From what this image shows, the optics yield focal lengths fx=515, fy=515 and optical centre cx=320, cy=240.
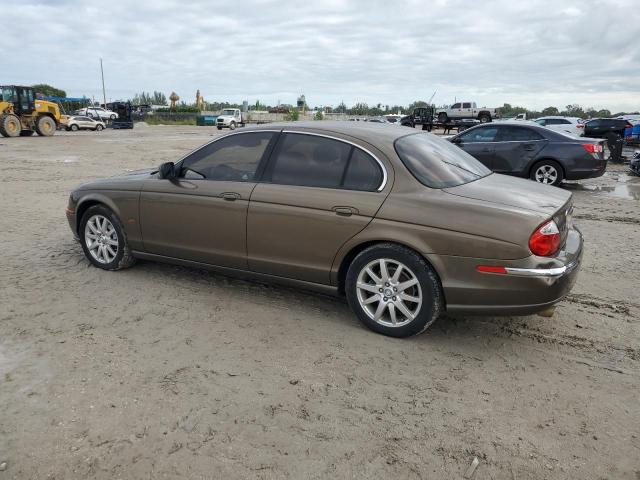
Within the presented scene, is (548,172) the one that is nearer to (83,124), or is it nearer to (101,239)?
(101,239)

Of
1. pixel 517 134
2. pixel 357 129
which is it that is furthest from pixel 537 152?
pixel 357 129

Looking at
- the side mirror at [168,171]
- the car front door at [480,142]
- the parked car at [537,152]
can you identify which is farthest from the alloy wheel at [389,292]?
the parked car at [537,152]

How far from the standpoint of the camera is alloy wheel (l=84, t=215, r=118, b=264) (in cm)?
518

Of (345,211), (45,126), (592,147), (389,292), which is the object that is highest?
(592,147)

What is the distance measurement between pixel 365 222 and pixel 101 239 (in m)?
2.95

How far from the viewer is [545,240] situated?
3391 millimetres

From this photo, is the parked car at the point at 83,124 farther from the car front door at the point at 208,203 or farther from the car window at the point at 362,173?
the car window at the point at 362,173

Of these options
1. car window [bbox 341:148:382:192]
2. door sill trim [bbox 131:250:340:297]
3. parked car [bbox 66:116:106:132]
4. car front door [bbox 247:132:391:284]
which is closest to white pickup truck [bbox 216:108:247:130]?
parked car [bbox 66:116:106:132]

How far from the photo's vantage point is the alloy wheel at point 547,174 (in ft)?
33.7

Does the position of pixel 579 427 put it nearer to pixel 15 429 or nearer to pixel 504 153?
pixel 15 429

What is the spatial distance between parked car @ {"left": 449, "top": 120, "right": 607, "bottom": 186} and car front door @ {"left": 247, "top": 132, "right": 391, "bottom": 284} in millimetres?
7552

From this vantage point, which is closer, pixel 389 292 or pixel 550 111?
pixel 389 292

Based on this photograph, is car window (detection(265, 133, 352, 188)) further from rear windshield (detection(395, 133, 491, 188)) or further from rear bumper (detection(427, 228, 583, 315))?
rear bumper (detection(427, 228, 583, 315))

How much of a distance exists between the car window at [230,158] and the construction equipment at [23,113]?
2662 centimetres
